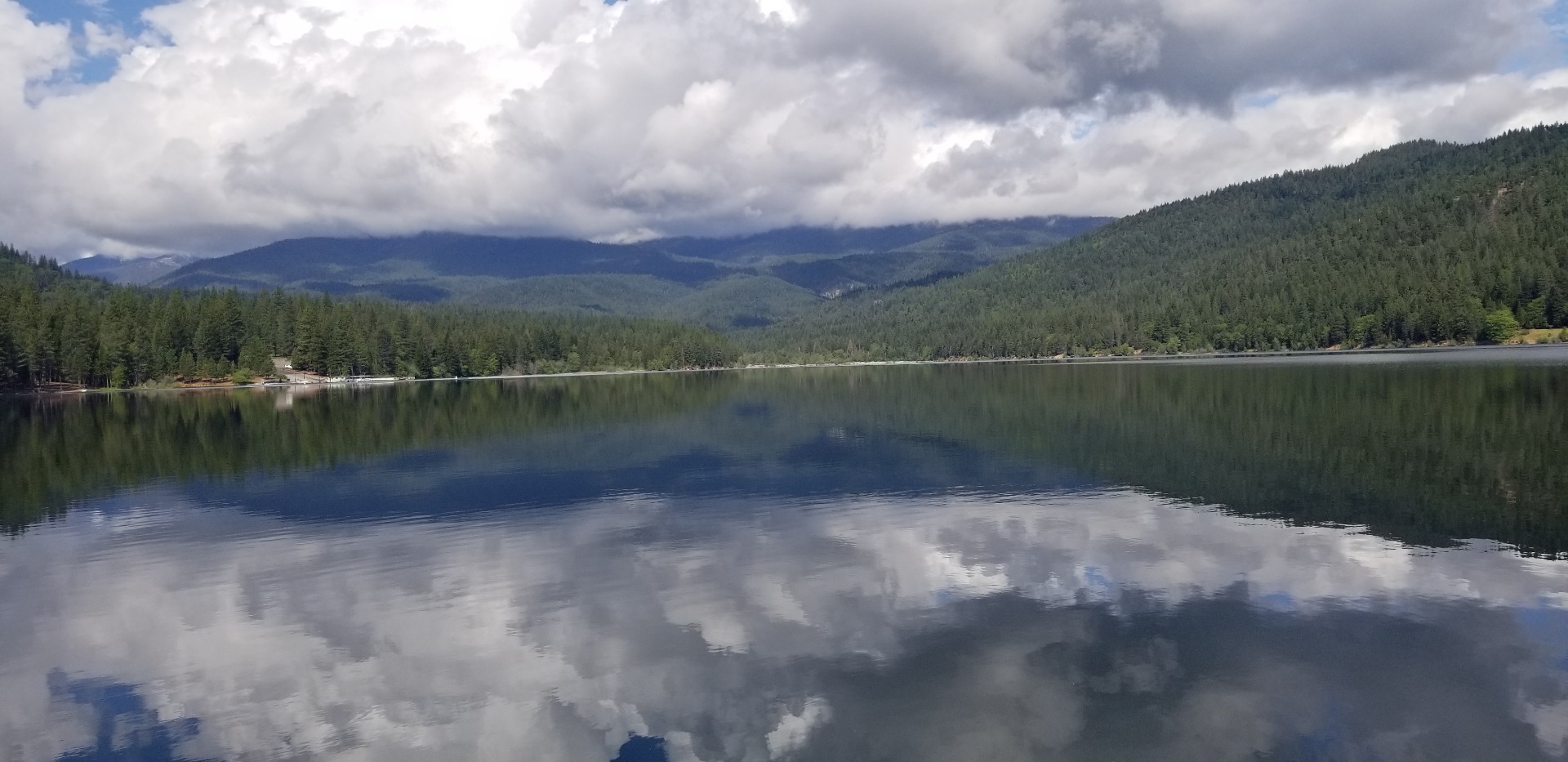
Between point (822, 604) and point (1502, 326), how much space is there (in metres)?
176

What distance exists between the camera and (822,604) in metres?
21.5

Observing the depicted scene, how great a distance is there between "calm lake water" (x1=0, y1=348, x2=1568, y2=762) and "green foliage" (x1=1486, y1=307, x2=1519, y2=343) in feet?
422

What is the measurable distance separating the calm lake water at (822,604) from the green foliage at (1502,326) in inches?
5062

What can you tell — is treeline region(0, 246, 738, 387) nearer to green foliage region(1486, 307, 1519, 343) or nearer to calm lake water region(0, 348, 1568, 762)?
calm lake water region(0, 348, 1568, 762)

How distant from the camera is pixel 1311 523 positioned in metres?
27.5

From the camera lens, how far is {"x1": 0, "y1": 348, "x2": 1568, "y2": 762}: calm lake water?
15.0 m

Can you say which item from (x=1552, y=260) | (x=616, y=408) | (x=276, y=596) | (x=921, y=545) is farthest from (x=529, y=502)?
(x=1552, y=260)

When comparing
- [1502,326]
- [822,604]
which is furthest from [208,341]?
[1502,326]

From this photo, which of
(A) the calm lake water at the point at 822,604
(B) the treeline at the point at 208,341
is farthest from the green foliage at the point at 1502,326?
(B) the treeline at the point at 208,341

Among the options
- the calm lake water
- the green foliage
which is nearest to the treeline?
the calm lake water

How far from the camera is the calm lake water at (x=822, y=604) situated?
49.2 feet

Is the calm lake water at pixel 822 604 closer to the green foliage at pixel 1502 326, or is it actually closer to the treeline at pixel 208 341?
the treeline at pixel 208 341

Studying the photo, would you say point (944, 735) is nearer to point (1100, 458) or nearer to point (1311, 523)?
point (1311, 523)

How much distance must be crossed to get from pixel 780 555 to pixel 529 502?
46.8 ft
